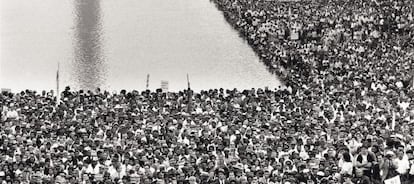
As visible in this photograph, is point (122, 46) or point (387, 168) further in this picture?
point (122, 46)

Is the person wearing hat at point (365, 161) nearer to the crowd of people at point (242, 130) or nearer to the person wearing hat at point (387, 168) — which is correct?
the crowd of people at point (242, 130)

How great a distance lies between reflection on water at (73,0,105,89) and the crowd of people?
28.1ft

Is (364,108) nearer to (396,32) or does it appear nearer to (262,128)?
(262,128)

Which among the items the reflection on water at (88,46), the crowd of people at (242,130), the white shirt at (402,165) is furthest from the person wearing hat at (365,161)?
the reflection on water at (88,46)

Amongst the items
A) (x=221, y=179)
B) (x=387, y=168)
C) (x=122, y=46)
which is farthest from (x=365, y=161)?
(x=122, y=46)

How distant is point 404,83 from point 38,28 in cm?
2436

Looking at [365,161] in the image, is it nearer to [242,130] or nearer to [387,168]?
[387,168]

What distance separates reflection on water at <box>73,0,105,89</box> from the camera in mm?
40469

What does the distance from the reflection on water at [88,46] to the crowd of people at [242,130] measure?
8580 mm

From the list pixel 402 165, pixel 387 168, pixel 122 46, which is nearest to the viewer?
pixel 387 168

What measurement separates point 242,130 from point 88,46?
74.9 feet

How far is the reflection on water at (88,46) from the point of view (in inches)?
1593

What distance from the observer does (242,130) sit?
24609mm

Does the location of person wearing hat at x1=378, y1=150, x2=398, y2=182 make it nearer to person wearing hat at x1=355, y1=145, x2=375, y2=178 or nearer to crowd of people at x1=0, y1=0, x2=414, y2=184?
crowd of people at x1=0, y1=0, x2=414, y2=184
